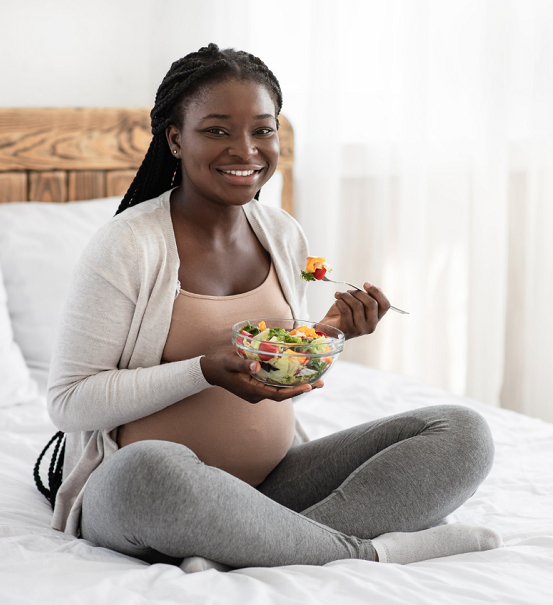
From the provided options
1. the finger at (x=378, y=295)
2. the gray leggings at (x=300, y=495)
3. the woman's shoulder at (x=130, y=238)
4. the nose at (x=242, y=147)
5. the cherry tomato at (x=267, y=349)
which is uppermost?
the nose at (x=242, y=147)

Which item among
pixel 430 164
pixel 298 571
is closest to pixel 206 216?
pixel 298 571

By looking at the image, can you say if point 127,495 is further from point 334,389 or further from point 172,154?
point 334,389

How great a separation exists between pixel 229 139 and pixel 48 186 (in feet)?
3.49

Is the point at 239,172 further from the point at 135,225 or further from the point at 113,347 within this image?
the point at 113,347

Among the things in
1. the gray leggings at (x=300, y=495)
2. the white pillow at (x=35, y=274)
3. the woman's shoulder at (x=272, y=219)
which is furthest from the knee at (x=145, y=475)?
the white pillow at (x=35, y=274)

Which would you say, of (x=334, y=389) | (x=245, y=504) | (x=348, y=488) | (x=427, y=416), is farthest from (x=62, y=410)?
(x=334, y=389)

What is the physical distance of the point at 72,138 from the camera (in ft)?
6.73

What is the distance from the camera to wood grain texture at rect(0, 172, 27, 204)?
1.95m

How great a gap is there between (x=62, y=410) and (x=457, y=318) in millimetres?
1506

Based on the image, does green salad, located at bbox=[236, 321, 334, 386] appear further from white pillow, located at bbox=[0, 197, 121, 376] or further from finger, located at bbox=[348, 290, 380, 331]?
white pillow, located at bbox=[0, 197, 121, 376]

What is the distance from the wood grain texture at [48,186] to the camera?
6.57 ft

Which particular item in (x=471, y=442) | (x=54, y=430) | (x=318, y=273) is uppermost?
(x=318, y=273)

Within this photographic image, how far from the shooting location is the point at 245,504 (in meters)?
0.94

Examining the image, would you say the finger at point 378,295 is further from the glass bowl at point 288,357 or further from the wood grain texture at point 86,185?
the wood grain texture at point 86,185
